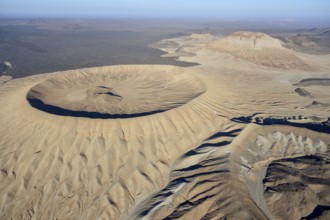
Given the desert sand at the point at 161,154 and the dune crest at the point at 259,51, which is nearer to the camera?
the desert sand at the point at 161,154

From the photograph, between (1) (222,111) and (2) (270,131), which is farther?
(1) (222,111)

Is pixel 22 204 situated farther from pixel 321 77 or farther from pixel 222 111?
pixel 321 77

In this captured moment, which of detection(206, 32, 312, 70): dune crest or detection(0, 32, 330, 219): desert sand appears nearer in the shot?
detection(0, 32, 330, 219): desert sand

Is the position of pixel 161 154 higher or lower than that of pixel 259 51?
lower

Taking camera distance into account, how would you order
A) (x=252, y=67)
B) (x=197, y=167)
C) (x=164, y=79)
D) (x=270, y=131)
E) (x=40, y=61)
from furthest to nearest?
(x=40, y=61) → (x=252, y=67) → (x=164, y=79) → (x=270, y=131) → (x=197, y=167)

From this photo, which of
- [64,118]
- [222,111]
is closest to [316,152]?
[222,111]

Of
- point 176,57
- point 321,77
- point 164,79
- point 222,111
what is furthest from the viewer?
point 176,57

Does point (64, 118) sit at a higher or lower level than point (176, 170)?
higher

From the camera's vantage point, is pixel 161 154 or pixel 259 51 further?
pixel 259 51
